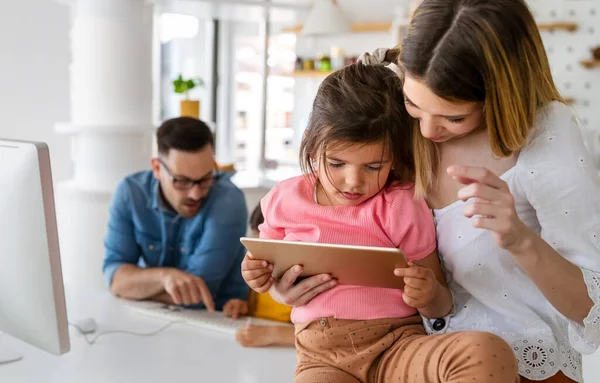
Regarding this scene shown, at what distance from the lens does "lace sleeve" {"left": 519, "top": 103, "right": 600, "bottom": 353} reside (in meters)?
1.12

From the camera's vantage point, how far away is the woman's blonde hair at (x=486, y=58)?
1.06 m

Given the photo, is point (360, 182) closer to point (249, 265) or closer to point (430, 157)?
point (430, 157)

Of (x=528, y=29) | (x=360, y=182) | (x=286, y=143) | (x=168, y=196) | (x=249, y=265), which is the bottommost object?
(x=286, y=143)

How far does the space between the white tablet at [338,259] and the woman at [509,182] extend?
61 mm

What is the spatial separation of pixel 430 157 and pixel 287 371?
22.4 inches

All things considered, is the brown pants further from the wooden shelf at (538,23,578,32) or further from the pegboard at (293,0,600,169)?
the wooden shelf at (538,23,578,32)

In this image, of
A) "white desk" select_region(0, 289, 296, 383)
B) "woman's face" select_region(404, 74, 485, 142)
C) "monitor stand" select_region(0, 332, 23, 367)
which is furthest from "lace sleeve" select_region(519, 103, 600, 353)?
"monitor stand" select_region(0, 332, 23, 367)

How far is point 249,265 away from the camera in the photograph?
129cm

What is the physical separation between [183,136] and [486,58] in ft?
4.61

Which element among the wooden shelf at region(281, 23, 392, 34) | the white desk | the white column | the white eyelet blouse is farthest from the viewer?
the wooden shelf at region(281, 23, 392, 34)

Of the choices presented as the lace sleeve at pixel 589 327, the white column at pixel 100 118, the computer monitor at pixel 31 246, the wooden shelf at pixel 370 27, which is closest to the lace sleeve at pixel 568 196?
the lace sleeve at pixel 589 327

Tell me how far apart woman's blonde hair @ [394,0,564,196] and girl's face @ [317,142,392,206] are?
186mm

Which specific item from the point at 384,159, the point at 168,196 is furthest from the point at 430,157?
the point at 168,196

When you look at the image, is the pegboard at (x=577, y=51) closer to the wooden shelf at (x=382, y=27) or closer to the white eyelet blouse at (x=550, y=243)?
the wooden shelf at (x=382, y=27)
